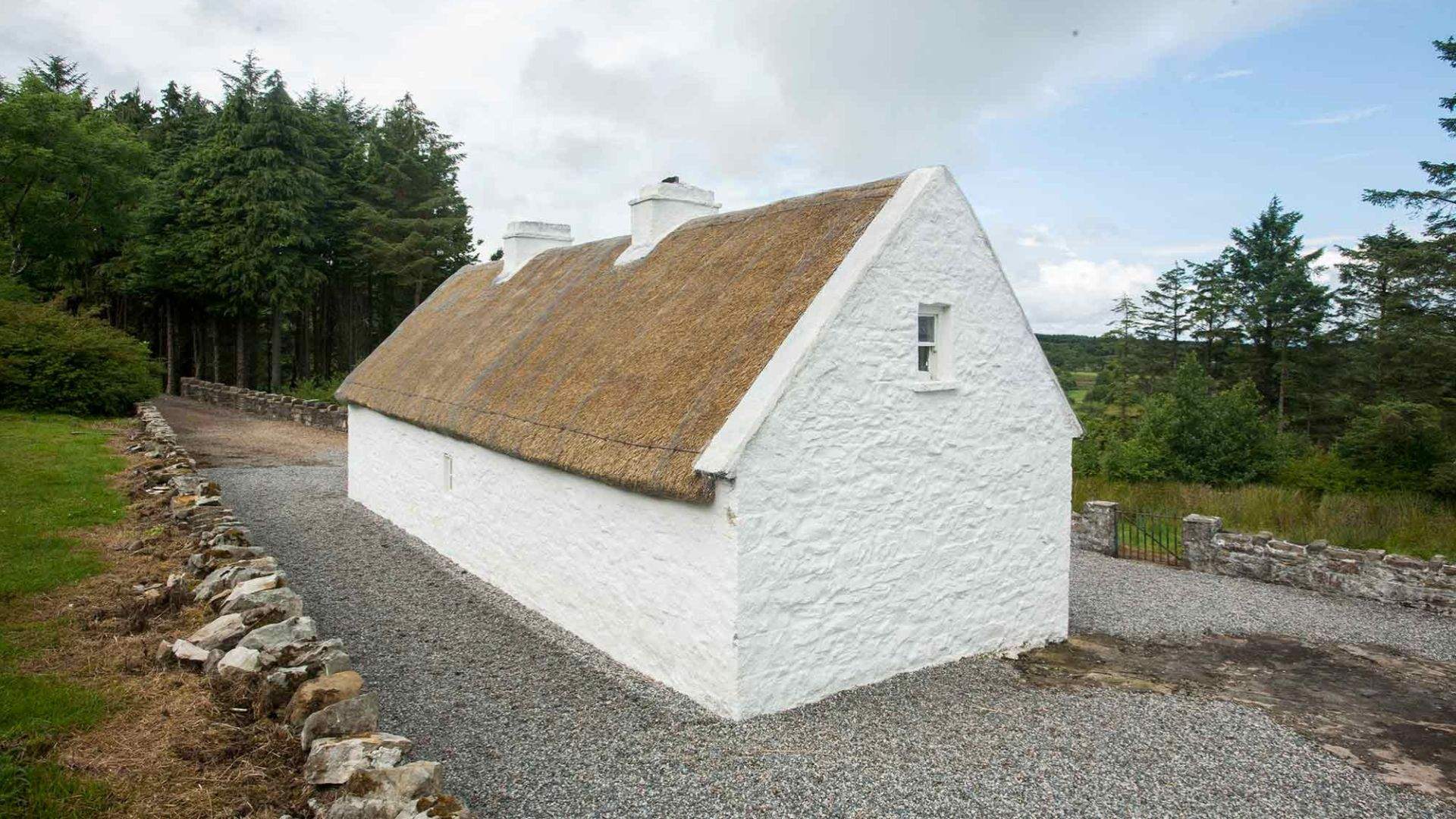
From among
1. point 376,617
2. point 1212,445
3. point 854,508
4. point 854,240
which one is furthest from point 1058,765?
point 1212,445

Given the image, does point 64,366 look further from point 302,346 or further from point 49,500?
point 302,346

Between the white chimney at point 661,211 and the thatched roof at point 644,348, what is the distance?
14.2 inches

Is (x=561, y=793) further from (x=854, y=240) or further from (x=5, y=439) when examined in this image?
(x=5, y=439)

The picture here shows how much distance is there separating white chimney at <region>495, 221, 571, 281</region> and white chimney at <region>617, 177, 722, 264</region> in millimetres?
4877

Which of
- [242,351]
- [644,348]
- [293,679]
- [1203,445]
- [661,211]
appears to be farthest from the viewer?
[242,351]

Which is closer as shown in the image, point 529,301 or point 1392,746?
point 1392,746

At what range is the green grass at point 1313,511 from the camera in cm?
1366

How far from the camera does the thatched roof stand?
7711 millimetres

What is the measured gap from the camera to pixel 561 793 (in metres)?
5.69

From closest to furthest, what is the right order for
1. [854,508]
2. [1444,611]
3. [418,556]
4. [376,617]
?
[854,508], [376,617], [1444,611], [418,556]

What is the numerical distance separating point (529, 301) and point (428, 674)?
7533 millimetres

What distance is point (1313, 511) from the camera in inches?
621

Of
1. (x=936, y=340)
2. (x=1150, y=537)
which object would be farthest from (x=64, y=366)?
(x=1150, y=537)

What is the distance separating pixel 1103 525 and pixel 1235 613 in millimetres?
3969
